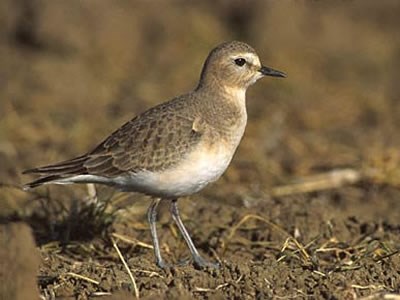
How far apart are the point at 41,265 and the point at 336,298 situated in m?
2.16

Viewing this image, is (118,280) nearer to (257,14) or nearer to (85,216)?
(85,216)

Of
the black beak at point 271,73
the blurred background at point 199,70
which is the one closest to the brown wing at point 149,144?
the black beak at point 271,73

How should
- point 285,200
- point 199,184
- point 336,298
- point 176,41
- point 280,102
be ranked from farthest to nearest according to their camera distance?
point 176,41, point 280,102, point 285,200, point 199,184, point 336,298

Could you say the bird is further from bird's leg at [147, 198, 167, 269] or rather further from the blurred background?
the blurred background

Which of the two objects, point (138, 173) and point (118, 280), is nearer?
point (118, 280)

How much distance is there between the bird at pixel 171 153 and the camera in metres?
7.16

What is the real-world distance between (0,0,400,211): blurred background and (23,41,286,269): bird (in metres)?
1.92

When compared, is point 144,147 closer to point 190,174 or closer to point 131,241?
point 190,174

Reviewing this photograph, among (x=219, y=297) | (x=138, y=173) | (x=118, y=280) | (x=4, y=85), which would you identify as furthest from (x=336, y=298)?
(x=4, y=85)

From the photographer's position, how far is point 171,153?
7203mm

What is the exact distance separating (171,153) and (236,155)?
3.83m

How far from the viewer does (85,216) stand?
8.21m

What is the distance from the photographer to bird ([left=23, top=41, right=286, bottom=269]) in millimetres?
7156

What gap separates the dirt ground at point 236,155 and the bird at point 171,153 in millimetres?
512
